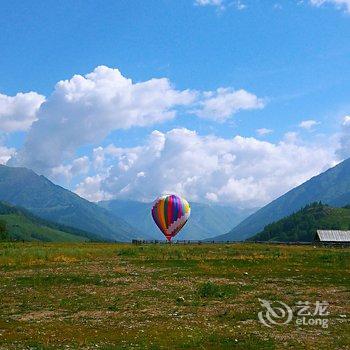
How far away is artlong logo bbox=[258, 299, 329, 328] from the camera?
88.4 ft

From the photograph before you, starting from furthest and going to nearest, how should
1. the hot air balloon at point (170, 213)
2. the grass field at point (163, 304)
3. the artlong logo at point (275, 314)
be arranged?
the hot air balloon at point (170, 213)
the artlong logo at point (275, 314)
the grass field at point (163, 304)

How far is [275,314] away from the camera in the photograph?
29.0 m

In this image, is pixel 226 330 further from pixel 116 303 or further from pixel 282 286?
pixel 282 286

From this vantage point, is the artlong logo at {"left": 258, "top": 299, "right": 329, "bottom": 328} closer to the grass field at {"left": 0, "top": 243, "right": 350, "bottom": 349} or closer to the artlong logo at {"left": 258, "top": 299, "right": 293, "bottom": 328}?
the artlong logo at {"left": 258, "top": 299, "right": 293, "bottom": 328}

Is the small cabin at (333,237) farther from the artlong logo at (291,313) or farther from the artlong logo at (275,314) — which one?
the artlong logo at (275,314)

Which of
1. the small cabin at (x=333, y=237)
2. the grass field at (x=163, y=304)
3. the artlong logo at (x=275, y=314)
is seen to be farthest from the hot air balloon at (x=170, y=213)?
the artlong logo at (x=275, y=314)

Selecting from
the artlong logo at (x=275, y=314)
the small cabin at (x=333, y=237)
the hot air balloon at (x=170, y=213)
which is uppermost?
the hot air balloon at (x=170, y=213)

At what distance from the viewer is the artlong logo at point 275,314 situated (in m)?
27.2

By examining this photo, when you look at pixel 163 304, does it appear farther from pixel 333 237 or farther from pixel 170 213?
pixel 333 237

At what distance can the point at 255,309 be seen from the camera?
30297 mm

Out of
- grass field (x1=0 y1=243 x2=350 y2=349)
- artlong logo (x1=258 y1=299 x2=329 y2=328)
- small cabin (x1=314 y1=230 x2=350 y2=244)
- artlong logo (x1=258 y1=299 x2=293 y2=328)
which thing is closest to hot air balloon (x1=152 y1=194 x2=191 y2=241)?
small cabin (x1=314 y1=230 x2=350 y2=244)


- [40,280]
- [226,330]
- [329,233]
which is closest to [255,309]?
[226,330]

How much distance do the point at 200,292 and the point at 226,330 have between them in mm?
11444

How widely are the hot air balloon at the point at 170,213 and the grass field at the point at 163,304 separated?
68.3m
